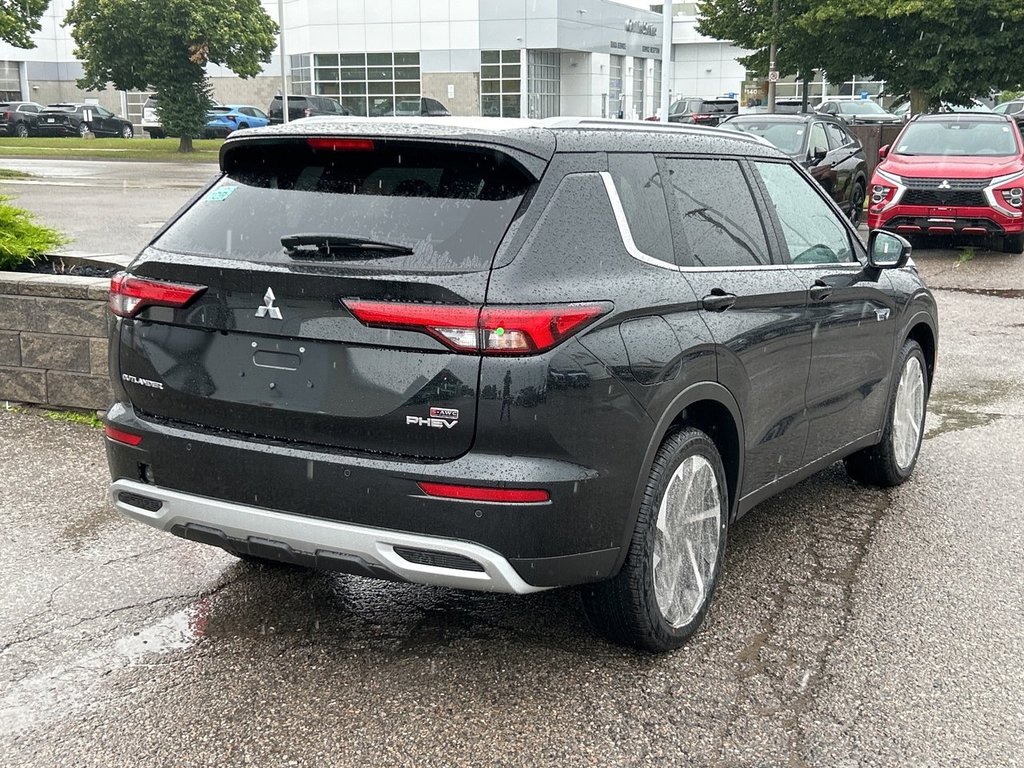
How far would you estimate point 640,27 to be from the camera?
67375 millimetres

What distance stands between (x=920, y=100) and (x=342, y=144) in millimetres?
24399

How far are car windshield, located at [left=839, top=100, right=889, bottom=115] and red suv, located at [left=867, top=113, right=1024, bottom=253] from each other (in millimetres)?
25635

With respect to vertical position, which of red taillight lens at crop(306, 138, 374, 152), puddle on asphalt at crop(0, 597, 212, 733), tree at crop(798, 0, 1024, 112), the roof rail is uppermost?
tree at crop(798, 0, 1024, 112)

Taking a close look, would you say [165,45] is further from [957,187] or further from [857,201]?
[957,187]

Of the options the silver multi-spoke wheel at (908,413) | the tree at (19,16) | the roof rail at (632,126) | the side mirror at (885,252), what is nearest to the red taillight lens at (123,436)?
the roof rail at (632,126)

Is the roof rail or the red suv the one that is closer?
the roof rail

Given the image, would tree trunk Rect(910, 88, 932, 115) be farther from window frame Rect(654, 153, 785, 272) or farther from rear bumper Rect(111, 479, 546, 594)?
rear bumper Rect(111, 479, 546, 594)

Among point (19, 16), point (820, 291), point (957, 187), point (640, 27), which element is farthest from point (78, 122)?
point (820, 291)

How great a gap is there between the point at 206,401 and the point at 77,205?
16.8 metres

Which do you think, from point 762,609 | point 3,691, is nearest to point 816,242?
point 762,609

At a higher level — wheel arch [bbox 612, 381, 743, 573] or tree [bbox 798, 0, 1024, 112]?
tree [bbox 798, 0, 1024, 112]

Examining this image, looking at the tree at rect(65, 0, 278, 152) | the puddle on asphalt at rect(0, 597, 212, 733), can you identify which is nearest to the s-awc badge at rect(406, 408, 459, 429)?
the puddle on asphalt at rect(0, 597, 212, 733)

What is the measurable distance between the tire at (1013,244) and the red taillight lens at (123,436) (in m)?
14.0

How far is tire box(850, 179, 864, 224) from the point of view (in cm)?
1865
